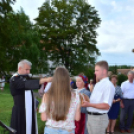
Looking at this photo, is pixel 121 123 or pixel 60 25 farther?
pixel 60 25

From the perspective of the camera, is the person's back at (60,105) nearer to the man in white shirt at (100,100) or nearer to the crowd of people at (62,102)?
the crowd of people at (62,102)

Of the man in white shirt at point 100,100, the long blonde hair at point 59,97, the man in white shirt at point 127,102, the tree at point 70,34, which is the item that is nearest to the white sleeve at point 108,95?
the man in white shirt at point 100,100

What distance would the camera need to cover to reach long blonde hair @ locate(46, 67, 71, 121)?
2912mm

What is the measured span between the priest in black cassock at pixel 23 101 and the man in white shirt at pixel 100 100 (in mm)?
1080

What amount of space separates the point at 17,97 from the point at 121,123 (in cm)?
424

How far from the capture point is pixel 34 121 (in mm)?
4941

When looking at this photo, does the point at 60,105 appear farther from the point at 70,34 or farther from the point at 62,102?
the point at 70,34

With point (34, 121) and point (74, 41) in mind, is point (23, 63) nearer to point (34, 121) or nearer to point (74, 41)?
point (34, 121)

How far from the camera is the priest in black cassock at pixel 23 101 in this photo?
430 centimetres

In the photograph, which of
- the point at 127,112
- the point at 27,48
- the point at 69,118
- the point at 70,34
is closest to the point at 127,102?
the point at 127,112

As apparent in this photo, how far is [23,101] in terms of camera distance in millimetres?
4648

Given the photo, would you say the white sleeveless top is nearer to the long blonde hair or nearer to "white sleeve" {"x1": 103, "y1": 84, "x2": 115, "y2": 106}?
the long blonde hair

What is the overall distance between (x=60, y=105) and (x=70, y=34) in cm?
3141

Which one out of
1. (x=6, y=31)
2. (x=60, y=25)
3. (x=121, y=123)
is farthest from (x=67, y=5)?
(x=121, y=123)
